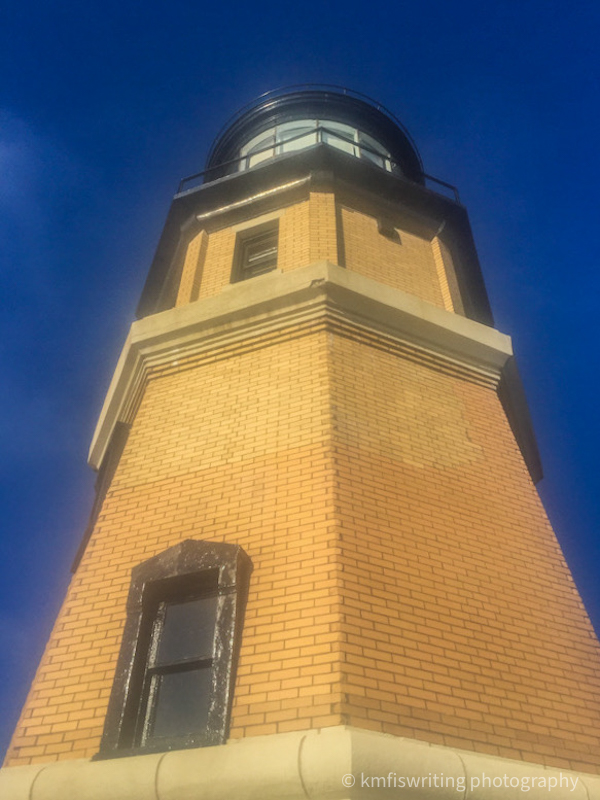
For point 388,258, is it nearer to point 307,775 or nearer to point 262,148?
Answer: point 262,148

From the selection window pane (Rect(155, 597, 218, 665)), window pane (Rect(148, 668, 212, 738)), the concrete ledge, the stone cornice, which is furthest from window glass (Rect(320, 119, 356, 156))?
the concrete ledge

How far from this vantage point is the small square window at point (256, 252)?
8836mm

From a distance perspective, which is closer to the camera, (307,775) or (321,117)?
(307,775)

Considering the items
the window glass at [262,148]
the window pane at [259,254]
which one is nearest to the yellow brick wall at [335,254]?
the window pane at [259,254]

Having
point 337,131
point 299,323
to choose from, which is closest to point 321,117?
point 337,131

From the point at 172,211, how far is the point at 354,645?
8.02 metres

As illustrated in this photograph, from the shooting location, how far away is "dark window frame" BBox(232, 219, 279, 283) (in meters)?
8.80

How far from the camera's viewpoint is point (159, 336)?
7270 mm

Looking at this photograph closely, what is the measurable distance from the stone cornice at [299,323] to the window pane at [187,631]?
9.77ft

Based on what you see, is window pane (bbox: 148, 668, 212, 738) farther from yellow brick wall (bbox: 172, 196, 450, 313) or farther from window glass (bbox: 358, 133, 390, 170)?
window glass (bbox: 358, 133, 390, 170)

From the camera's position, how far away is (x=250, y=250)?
9273mm

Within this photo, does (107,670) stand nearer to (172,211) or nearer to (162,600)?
(162,600)

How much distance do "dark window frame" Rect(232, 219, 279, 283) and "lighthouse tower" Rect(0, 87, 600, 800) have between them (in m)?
0.86

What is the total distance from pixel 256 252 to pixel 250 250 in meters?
0.12
